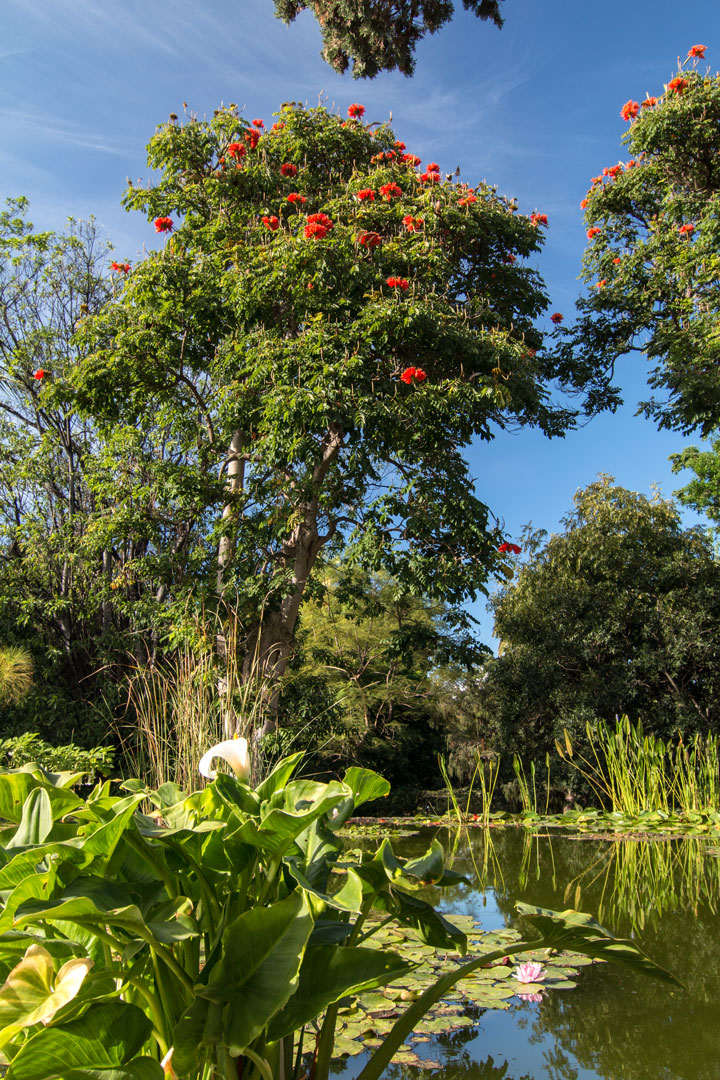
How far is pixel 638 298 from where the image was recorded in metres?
8.23

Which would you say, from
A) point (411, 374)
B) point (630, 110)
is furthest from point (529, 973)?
point (630, 110)

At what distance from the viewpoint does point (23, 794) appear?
102 cm

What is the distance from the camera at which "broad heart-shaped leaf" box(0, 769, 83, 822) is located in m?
1.00

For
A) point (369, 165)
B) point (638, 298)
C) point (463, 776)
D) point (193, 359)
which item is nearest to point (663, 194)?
point (638, 298)

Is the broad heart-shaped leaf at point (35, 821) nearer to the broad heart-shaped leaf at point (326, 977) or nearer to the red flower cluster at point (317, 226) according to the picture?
the broad heart-shaped leaf at point (326, 977)

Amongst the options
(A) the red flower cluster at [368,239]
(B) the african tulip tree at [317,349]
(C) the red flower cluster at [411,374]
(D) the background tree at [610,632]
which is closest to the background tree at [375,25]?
(B) the african tulip tree at [317,349]

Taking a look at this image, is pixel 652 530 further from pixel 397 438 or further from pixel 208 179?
pixel 208 179

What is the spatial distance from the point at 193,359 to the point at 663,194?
20.7ft

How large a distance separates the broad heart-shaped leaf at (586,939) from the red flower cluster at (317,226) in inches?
218

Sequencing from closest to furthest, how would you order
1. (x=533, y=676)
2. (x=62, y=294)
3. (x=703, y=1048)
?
(x=703, y=1048) → (x=533, y=676) → (x=62, y=294)

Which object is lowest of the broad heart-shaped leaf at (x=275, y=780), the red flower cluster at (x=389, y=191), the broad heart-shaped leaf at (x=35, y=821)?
the broad heart-shaped leaf at (x=35, y=821)

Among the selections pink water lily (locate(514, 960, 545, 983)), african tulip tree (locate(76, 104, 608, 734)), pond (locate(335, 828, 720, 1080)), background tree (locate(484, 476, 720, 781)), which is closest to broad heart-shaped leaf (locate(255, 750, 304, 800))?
pond (locate(335, 828, 720, 1080))

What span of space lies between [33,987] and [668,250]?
30.2 feet

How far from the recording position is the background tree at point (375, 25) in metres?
6.83
